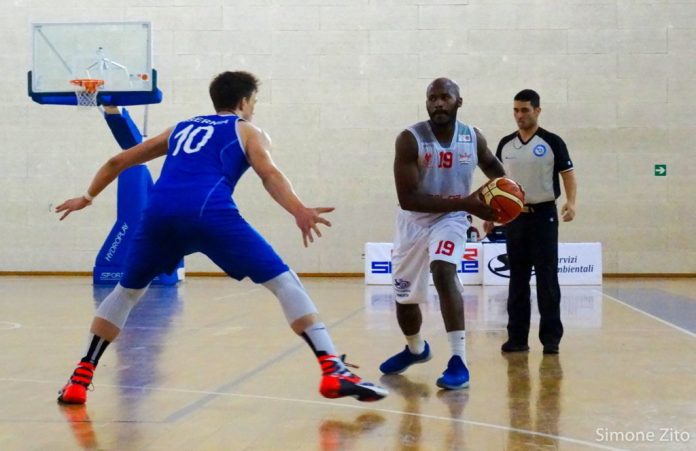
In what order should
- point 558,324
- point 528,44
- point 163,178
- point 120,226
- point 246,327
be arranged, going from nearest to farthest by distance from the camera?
point 163,178, point 558,324, point 246,327, point 120,226, point 528,44

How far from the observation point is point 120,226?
14.2 metres

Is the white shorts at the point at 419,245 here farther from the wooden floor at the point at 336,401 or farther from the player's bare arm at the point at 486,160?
the wooden floor at the point at 336,401

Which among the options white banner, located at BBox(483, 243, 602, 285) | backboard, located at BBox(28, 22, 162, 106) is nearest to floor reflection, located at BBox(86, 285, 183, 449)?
backboard, located at BBox(28, 22, 162, 106)

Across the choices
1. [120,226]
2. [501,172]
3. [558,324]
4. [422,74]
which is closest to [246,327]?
[558,324]

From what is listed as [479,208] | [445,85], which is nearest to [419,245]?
[479,208]

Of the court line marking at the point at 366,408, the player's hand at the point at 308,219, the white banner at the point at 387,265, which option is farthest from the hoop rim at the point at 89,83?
the player's hand at the point at 308,219

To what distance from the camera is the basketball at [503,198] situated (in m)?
5.15

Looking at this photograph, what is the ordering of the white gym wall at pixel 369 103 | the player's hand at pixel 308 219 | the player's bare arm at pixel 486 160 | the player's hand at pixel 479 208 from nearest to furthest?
the player's hand at pixel 308 219 → the player's hand at pixel 479 208 → the player's bare arm at pixel 486 160 → the white gym wall at pixel 369 103

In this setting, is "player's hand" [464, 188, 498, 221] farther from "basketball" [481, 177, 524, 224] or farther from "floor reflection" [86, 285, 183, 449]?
"floor reflection" [86, 285, 183, 449]

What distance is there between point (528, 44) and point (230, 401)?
13.6m

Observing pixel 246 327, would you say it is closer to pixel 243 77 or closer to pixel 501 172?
pixel 501 172

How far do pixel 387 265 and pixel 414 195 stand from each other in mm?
9984

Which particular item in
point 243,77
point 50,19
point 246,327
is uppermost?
point 50,19

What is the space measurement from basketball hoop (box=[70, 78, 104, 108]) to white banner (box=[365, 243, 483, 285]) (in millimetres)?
4973
